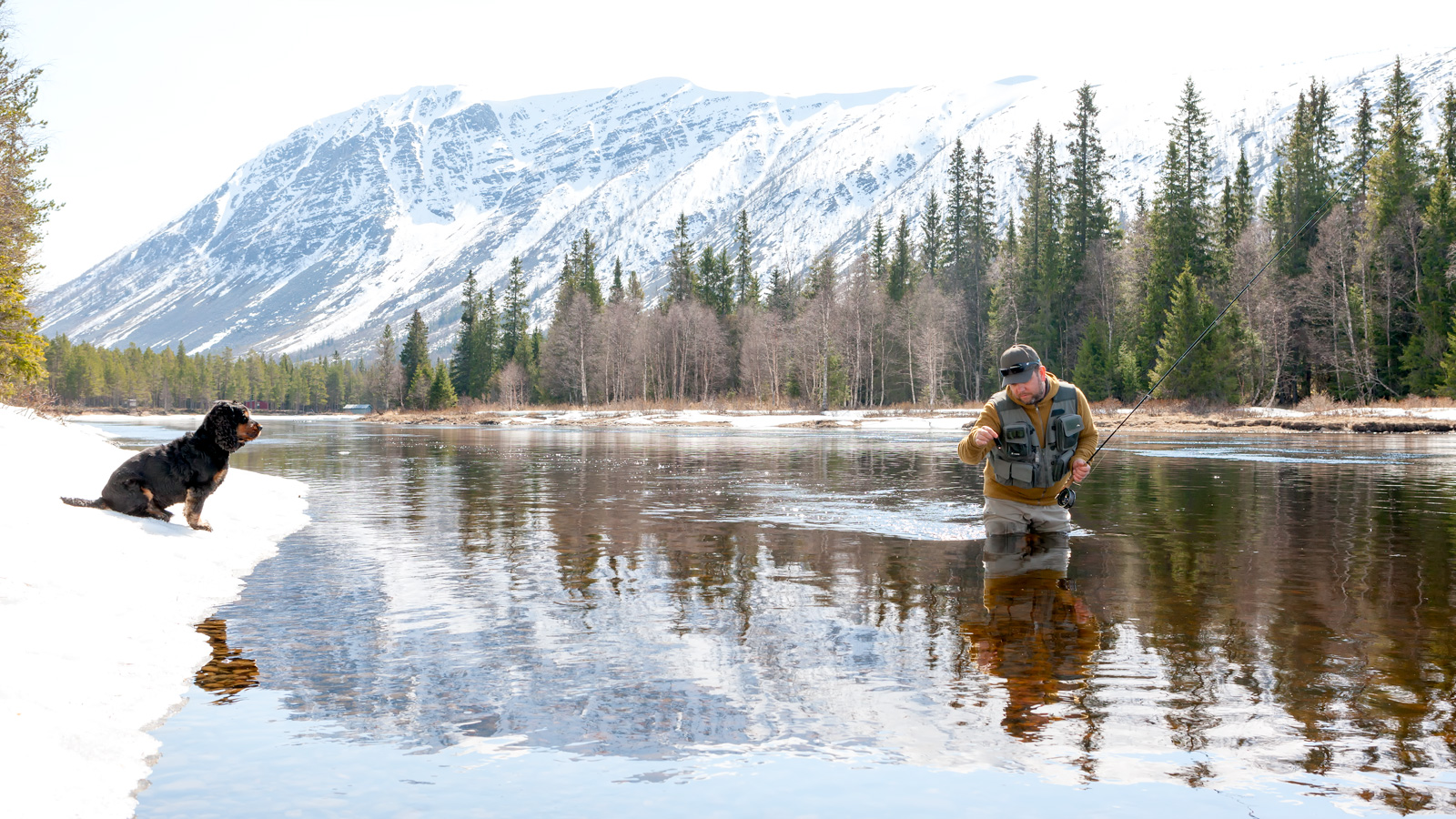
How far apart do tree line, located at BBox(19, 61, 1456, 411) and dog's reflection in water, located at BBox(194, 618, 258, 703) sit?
3463 centimetres

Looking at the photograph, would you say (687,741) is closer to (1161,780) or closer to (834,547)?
(1161,780)

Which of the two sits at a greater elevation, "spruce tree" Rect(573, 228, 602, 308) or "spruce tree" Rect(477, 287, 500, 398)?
"spruce tree" Rect(573, 228, 602, 308)

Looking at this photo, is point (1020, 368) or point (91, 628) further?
point (1020, 368)

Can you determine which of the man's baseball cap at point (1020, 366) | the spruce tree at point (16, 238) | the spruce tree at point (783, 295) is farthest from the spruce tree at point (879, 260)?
the man's baseball cap at point (1020, 366)

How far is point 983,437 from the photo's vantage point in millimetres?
9891

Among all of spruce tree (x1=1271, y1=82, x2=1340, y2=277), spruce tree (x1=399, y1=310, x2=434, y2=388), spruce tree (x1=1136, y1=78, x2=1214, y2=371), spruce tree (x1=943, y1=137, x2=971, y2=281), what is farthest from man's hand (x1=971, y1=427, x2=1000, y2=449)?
spruce tree (x1=399, y1=310, x2=434, y2=388)

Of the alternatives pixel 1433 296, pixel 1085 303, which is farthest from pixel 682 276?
pixel 1433 296

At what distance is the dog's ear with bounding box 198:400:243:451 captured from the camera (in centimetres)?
1234

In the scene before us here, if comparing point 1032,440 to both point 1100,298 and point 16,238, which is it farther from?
point 1100,298

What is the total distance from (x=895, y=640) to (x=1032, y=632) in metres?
1.09

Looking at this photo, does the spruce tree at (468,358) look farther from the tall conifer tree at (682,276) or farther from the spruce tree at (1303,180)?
the spruce tree at (1303,180)

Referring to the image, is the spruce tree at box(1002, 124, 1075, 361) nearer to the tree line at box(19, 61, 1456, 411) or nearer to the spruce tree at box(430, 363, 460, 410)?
the tree line at box(19, 61, 1456, 411)

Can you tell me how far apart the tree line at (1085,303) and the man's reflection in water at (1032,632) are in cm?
2782

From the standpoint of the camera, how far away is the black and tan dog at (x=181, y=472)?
38.5 ft
